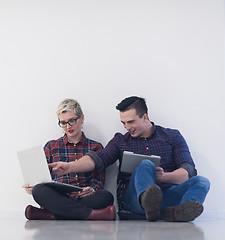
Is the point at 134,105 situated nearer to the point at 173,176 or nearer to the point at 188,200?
the point at 173,176

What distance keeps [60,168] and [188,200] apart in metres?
0.94

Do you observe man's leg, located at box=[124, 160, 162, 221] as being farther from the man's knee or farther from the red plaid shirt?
the red plaid shirt

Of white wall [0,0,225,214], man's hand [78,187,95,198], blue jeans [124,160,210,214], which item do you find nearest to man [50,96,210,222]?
blue jeans [124,160,210,214]

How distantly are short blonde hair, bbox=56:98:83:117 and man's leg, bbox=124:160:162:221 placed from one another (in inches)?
29.9

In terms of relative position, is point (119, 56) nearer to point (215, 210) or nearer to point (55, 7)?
point (55, 7)

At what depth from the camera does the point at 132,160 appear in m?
3.26

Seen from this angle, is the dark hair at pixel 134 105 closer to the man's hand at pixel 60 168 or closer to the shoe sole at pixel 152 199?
the man's hand at pixel 60 168

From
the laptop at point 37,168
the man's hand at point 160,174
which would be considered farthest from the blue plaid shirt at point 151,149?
the laptop at point 37,168

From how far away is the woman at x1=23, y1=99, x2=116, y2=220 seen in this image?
318 cm

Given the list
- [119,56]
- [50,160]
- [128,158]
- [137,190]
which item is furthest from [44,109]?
[137,190]

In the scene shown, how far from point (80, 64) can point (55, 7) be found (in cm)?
53

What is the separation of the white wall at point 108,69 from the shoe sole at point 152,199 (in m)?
1.04

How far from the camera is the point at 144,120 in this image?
3.55 meters

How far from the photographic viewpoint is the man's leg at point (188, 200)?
2.80 metres
